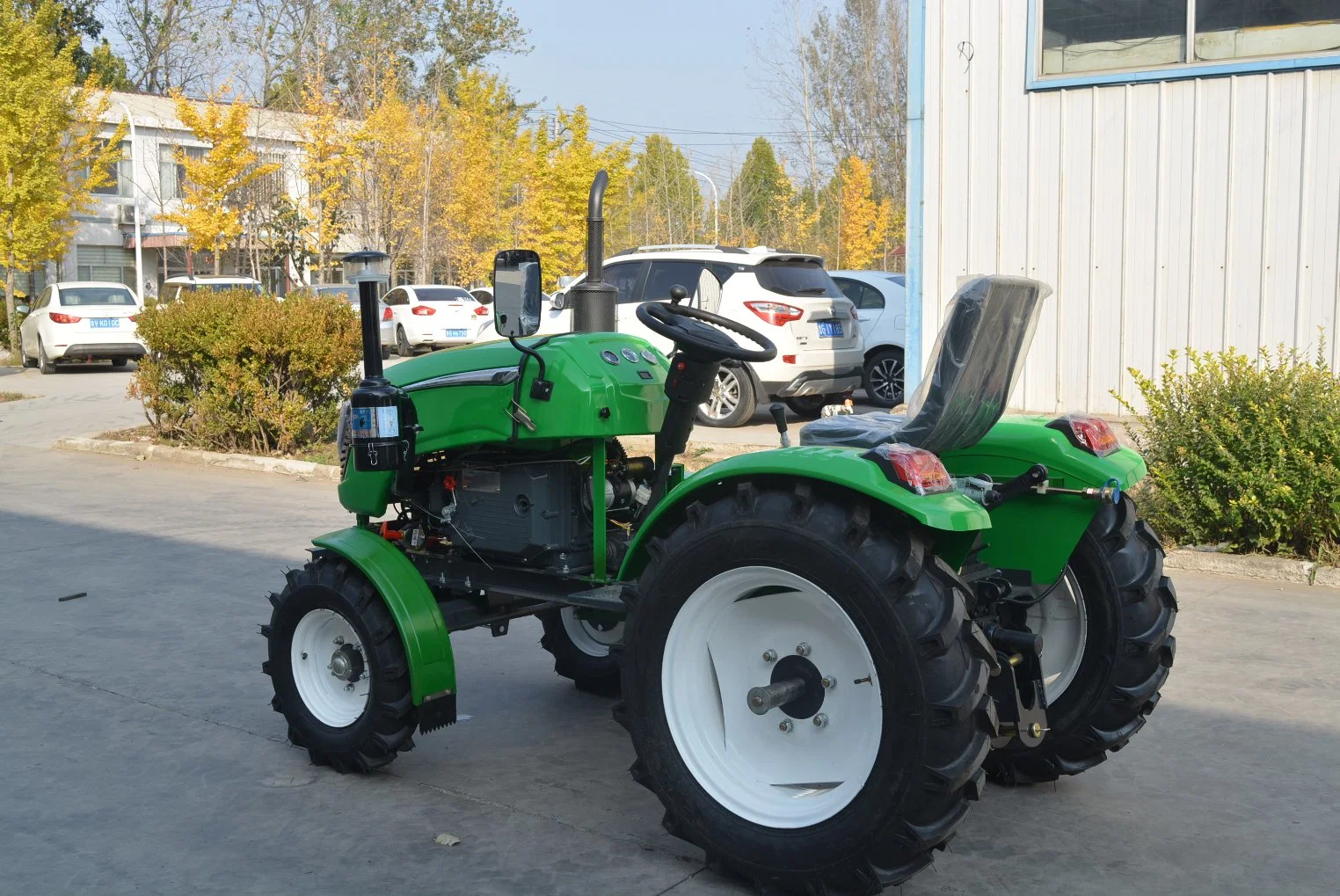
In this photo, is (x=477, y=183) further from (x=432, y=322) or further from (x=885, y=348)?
(x=885, y=348)

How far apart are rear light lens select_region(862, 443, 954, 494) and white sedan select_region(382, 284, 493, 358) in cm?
2446

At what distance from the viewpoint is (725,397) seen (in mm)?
13648

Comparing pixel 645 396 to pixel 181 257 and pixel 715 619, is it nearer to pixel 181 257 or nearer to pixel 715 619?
pixel 715 619

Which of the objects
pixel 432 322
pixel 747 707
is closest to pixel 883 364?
pixel 747 707

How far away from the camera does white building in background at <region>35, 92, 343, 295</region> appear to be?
143 feet

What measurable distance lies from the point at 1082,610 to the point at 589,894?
189 cm

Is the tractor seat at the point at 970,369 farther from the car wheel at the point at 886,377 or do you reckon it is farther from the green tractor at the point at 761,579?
the car wheel at the point at 886,377

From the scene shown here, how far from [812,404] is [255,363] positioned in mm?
Answer: 6397

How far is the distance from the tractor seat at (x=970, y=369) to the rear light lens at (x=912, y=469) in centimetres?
45

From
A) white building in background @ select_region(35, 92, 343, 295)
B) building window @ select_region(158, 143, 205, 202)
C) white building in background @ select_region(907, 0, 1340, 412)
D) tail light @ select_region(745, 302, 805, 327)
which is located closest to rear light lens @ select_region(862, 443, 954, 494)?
white building in background @ select_region(907, 0, 1340, 412)

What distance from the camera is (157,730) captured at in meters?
4.95

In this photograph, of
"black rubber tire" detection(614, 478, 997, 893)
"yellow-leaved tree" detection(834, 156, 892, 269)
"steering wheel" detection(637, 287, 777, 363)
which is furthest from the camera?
"yellow-leaved tree" detection(834, 156, 892, 269)

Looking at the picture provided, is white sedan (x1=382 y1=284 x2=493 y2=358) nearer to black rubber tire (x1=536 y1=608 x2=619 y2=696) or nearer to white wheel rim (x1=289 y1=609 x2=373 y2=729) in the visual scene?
black rubber tire (x1=536 y1=608 x2=619 y2=696)

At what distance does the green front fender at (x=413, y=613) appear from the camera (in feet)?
13.9
